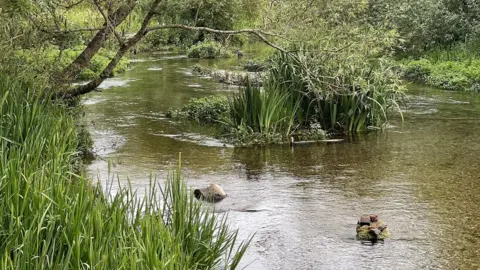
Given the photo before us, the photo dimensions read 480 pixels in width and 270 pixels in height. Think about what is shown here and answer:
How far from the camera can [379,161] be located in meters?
9.95

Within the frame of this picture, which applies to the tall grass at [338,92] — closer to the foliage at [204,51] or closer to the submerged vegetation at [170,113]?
the submerged vegetation at [170,113]

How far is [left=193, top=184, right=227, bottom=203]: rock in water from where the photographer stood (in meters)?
7.56

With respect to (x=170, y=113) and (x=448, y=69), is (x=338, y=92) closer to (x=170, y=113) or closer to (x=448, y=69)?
(x=170, y=113)

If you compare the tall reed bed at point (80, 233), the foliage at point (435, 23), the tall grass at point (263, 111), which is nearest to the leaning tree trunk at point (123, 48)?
the tall grass at point (263, 111)

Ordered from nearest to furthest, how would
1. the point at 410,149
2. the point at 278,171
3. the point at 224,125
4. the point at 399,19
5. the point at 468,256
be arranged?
the point at 468,256 → the point at 278,171 → the point at 410,149 → the point at 224,125 → the point at 399,19

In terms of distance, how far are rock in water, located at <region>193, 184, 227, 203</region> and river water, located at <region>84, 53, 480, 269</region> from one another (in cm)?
14

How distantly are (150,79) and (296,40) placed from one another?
36.7ft

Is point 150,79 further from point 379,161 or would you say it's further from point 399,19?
point 379,161

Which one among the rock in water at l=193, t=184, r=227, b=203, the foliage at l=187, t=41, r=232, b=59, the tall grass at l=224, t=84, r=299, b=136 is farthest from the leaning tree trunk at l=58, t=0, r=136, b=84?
the foliage at l=187, t=41, r=232, b=59

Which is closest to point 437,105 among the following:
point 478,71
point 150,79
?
point 478,71

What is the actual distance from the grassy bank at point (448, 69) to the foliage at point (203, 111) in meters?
6.56

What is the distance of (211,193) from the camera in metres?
7.67

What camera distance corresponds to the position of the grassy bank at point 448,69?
1805 cm

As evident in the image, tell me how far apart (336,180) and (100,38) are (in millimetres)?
4657
